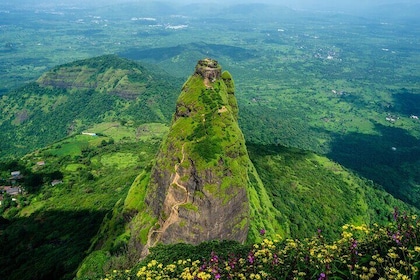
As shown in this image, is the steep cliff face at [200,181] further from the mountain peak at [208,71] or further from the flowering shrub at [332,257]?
the flowering shrub at [332,257]

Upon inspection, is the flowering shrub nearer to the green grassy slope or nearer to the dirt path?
the dirt path

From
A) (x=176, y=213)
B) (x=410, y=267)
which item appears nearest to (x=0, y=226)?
(x=176, y=213)

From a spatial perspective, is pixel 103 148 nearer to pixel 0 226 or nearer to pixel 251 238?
pixel 0 226

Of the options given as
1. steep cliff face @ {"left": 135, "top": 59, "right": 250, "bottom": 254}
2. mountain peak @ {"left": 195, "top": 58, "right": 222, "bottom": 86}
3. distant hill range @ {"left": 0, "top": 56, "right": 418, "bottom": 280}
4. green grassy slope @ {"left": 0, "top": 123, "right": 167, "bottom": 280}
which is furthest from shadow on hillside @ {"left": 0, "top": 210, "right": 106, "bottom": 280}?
mountain peak @ {"left": 195, "top": 58, "right": 222, "bottom": 86}

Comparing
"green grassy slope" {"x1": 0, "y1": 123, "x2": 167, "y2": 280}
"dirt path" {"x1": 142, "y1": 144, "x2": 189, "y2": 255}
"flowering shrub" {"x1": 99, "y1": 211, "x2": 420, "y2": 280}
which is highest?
"flowering shrub" {"x1": 99, "y1": 211, "x2": 420, "y2": 280}

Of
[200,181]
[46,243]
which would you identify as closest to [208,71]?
[200,181]
